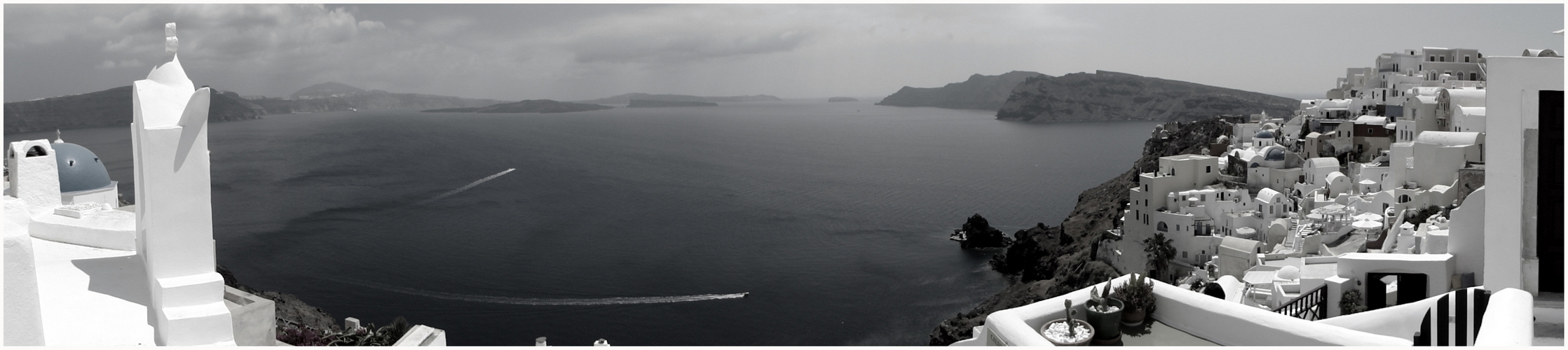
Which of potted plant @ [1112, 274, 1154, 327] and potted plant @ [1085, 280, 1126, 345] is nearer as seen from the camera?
potted plant @ [1085, 280, 1126, 345]

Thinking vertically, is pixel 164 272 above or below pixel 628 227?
above

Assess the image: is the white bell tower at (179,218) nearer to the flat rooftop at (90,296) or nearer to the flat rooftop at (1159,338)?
the flat rooftop at (90,296)

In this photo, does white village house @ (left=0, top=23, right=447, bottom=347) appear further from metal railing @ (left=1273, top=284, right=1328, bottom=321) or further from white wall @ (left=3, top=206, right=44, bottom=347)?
metal railing @ (left=1273, top=284, right=1328, bottom=321)

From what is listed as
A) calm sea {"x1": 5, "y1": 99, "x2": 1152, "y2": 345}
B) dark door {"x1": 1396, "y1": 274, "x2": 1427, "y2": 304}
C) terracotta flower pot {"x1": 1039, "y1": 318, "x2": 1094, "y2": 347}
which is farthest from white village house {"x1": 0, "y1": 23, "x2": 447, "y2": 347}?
calm sea {"x1": 5, "y1": 99, "x2": 1152, "y2": 345}

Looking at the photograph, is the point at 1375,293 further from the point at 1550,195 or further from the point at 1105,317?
the point at 1105,317

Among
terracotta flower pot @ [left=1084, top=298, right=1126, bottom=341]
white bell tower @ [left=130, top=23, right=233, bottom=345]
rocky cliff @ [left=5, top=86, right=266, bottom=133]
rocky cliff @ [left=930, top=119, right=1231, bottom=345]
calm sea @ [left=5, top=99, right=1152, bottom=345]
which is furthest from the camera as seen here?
rocky cliff @ [left=5, top=86, right=266, bottom=133]

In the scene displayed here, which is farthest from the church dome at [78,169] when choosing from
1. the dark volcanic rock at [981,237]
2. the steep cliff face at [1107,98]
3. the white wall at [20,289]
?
the steep cliff face at [1107,98]

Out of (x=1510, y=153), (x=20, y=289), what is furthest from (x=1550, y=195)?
(x=20, y=289)
